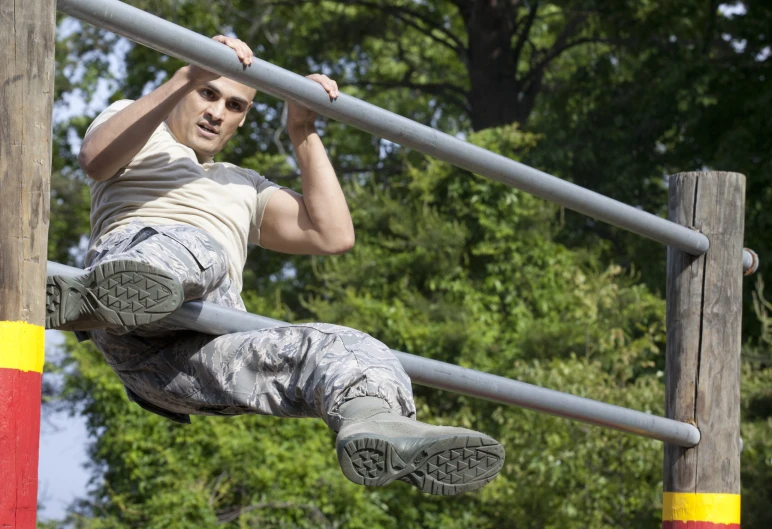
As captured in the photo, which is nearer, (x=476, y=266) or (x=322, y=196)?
(x=322, y=196)

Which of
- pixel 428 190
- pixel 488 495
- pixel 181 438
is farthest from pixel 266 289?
pixel 488 495

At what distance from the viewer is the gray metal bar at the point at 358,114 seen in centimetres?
177

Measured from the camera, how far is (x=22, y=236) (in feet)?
5.56

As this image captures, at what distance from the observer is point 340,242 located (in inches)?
99.1

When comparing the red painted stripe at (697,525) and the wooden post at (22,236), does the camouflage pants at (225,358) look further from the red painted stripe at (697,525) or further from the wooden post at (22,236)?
the red painted stripe at (697,525)

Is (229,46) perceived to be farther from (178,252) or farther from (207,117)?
(207,117)

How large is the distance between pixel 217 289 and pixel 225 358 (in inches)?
6.9

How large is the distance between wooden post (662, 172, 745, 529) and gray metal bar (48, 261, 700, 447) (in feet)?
0.23

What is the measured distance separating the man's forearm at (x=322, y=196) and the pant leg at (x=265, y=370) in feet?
1.46

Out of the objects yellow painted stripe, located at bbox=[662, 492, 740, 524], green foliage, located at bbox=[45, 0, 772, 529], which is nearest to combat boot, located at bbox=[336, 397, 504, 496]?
yellow painted stripe, located at bbox=[662, 492, 740, 524]

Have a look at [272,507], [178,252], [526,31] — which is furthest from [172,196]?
[526,31]

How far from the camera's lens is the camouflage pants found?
1.93 metres

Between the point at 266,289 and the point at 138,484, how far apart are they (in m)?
2.71

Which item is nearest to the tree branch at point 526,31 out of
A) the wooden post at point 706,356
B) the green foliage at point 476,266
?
the green foliage at point 476,266
